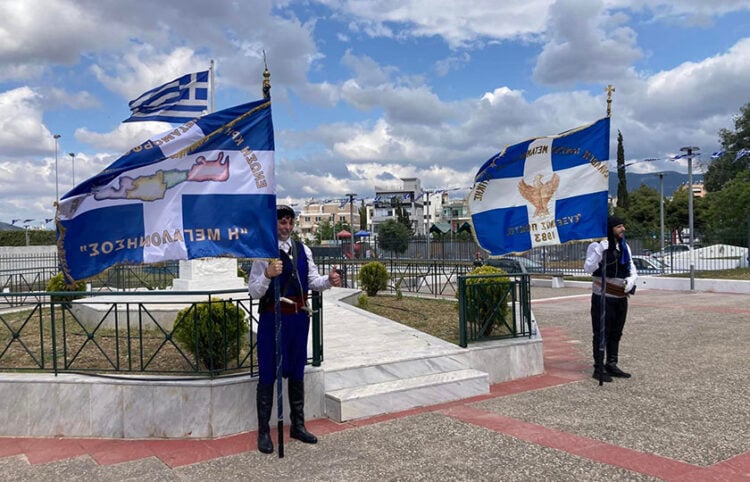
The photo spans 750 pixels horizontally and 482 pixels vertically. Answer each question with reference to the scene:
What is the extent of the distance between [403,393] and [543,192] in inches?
112

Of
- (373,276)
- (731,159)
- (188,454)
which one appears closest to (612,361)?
(188,454)

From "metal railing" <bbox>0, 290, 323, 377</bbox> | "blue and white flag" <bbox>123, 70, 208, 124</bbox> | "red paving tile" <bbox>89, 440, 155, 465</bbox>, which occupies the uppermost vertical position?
"blue and white flag" <bbox>123, 70, 208, 124</bbox>

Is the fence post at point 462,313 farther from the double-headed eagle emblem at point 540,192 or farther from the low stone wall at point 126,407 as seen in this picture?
the low stone wall at point 126,407

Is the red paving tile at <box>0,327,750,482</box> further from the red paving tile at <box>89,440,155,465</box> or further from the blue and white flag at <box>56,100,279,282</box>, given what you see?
the blue and white flag at <box>56,100,279,282</box>

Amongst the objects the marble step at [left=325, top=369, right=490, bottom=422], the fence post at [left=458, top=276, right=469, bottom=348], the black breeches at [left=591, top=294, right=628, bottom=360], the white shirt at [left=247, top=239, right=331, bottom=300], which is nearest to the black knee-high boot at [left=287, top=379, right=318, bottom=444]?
the marble step at [left=325, top=369, right=490, bottom=422]

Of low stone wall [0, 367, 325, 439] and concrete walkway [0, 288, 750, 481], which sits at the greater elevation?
low stone wall [0, 367, 325, 439]

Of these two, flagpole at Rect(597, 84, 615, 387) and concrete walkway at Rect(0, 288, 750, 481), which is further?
flagpole at Rect(597, 84, 615, 387)

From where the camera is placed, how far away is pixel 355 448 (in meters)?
4.97

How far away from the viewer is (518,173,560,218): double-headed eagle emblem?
6.83 metres

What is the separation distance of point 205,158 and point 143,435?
8.73 feet

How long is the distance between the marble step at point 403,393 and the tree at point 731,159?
165 feet

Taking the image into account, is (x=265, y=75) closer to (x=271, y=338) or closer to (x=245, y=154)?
(x=245, y=154)

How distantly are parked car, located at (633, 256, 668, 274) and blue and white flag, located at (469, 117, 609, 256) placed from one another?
1786cm

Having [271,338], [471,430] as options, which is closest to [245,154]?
[271,338]
